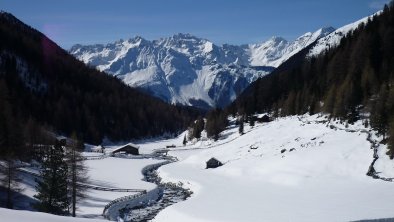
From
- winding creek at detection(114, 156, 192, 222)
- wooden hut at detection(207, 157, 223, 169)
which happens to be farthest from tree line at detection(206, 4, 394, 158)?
winding creek at detection(114, 156, 192, 222)

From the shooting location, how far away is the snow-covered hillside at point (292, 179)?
41781mm

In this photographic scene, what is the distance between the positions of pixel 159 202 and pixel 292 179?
1882cm

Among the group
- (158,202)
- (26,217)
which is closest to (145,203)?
(158,202)

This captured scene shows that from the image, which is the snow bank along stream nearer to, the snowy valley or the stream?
the stream

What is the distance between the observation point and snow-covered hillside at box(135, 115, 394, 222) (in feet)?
137

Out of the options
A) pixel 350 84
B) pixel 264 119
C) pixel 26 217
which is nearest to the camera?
pixel 26 217

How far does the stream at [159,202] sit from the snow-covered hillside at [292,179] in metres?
2.00

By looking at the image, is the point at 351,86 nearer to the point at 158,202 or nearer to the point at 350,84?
the point at 350,84

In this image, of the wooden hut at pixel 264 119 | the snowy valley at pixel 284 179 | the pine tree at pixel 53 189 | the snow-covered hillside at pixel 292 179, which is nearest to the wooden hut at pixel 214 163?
the snowy valley at pixel 284 179

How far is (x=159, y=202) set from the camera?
59.3 m

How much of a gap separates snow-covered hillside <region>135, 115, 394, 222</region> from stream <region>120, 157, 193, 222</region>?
6.55 ft

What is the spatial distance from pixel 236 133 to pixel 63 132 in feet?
234

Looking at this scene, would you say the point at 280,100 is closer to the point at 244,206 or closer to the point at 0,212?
the point at 244,206

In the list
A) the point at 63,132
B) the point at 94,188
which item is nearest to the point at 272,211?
the point at 94,188
